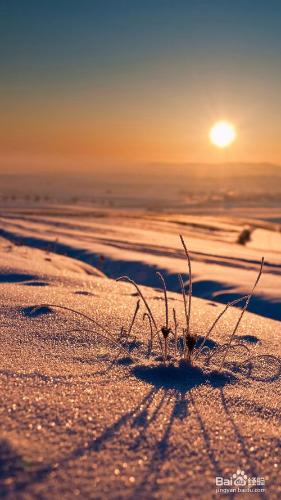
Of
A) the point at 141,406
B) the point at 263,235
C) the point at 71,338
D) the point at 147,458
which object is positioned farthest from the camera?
the point at 263,235

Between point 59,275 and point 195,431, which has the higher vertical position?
point 59,275

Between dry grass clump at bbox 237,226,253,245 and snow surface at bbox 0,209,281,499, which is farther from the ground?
dry grass clump at bbox 237,226,253,245

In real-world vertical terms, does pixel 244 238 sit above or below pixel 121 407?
above

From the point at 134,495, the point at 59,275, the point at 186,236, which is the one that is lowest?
the point at 134,495

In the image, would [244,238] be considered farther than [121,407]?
Yes

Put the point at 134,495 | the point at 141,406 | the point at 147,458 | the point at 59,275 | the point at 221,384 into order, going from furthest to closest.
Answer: the point at 59,275 < the point at 221,384 < the point at 141,406 < the point at 147,458 < the point at 134,495

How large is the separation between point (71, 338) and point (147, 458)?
35.6 inches

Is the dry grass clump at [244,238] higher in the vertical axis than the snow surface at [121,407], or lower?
higher

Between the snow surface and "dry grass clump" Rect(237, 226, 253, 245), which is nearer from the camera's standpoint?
the snow surface

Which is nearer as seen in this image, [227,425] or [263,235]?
[227,425]

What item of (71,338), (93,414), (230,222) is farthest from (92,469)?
(230,222)

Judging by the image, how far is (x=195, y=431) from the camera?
4.06ft

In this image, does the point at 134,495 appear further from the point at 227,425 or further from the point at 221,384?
the point at 221,384

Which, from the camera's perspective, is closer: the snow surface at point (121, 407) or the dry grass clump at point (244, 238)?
the snow surface at point (121, 407)
